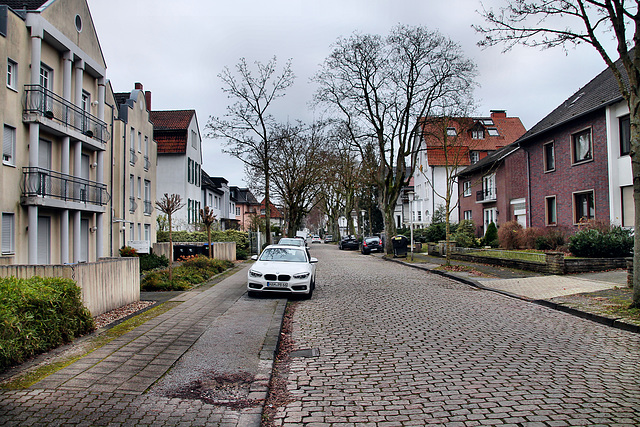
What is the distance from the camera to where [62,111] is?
60.5 ft

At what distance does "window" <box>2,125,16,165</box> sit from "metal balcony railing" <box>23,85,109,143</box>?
0.92 meters

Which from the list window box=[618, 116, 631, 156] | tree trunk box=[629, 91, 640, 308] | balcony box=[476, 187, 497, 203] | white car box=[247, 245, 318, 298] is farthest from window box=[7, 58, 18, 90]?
balcony box=[476, 187, 497, 203]

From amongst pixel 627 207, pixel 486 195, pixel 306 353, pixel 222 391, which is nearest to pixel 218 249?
pixel 627 207

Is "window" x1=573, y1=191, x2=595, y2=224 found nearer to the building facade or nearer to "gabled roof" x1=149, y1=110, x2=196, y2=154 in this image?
the building facade

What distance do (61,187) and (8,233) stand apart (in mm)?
3188

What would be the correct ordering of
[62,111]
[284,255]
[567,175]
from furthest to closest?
1. [567,175]
2. [62,111]
3. [284,255]

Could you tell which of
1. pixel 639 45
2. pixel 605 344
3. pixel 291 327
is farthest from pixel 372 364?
pixel 639 45

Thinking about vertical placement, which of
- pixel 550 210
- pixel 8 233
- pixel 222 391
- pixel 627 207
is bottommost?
pixel 222 391

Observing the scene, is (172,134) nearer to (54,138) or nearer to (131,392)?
(54,138)

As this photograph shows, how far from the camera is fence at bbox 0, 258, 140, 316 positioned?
8.21 meters

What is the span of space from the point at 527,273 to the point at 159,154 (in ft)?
102

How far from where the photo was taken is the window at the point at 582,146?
75.8 feet

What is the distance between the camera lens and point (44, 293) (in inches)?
258

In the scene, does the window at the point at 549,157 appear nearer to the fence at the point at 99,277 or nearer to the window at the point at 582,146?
the window at the point at 582,146
